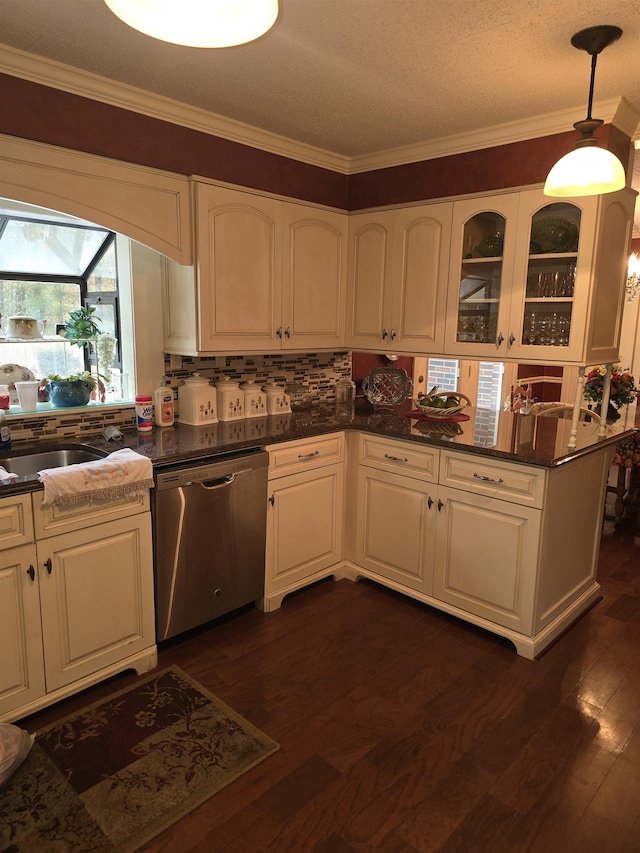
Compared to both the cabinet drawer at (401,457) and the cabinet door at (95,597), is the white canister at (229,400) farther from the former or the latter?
the cabinet door at (95,597)

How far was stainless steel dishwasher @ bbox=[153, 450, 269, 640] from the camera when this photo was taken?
238 centimetres

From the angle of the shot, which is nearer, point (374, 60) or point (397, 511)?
point (374, 60)

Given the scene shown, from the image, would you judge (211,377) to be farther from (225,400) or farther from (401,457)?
(401,457)

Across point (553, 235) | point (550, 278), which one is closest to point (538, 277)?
point (550, 278)

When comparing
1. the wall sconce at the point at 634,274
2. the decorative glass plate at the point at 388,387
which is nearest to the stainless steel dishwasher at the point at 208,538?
the decorative glass plate at the point at 388,387

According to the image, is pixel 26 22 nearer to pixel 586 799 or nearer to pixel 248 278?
pixel 248 278

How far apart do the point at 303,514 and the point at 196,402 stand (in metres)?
0.80

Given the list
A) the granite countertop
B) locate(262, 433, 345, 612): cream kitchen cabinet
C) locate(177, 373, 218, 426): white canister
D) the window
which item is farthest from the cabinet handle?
the window

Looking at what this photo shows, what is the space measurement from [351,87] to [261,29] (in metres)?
1.55

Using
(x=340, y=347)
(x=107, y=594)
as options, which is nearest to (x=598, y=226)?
(x=340, y=347)

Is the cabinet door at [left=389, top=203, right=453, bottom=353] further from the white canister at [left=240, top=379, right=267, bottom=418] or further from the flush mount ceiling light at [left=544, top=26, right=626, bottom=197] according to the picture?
the flush mount ceiling light at [left=544, top=26, right=626, bottom=197]

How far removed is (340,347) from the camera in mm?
3535

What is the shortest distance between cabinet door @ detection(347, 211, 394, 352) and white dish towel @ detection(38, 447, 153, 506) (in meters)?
1.71

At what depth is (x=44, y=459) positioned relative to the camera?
96.8 inches
